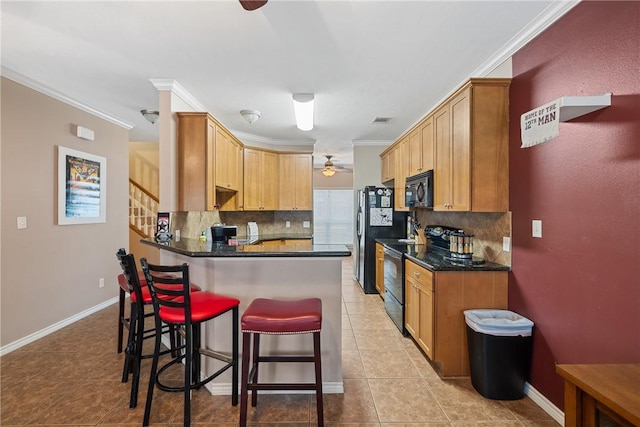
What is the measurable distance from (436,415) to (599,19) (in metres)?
2.61

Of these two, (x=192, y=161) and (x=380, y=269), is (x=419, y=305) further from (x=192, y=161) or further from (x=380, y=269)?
(x=192, y=161)

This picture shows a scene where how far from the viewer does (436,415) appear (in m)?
1.95

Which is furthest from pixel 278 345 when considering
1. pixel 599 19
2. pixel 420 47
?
pixel 599 19

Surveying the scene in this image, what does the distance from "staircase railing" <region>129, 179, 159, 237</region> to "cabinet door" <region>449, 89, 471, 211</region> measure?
505cm

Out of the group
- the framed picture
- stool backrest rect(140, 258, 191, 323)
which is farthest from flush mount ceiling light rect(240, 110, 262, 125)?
stool backrest rect(140, 258, 191, 323)

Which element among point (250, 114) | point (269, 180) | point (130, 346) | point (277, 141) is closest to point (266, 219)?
point (269, 180)

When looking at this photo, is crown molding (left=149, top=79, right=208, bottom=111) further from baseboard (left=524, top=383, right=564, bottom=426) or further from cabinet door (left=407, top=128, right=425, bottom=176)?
baseboard (left=524, top=383, right=564, bottom=426)

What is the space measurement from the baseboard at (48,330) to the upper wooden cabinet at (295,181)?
3.06m

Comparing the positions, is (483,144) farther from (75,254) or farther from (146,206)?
(146,206)

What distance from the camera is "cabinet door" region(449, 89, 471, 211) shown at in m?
2.37

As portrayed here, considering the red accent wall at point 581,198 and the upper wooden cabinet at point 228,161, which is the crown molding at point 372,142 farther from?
the red accent wall at point 581,198

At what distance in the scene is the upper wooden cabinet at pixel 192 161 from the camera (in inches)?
121

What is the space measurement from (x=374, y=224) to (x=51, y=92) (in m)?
4.45

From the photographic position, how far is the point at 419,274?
106 inches
